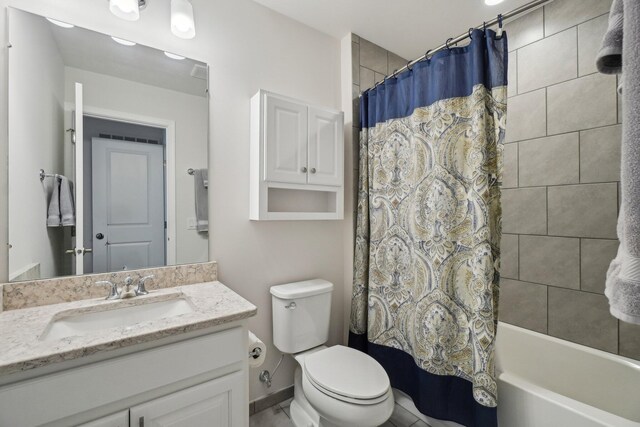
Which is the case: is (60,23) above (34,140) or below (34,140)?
above

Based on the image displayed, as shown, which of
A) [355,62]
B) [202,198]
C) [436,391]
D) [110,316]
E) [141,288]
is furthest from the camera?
[355,62]

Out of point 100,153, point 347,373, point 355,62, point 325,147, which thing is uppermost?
point 355,62

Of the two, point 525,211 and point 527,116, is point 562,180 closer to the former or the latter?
point 525,211

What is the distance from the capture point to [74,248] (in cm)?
123

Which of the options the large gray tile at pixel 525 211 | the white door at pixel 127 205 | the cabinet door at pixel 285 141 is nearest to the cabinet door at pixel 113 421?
the white door at pixel 127 205

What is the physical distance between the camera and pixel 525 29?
72.6 inches

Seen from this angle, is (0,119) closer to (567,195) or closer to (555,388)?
(567,195)

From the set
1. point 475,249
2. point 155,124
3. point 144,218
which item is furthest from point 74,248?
point 475,249

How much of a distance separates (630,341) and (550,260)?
0.50 meters

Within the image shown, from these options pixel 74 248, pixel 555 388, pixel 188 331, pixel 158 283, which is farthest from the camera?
pixel 555 388

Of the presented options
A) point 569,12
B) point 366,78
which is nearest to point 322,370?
point 366,78

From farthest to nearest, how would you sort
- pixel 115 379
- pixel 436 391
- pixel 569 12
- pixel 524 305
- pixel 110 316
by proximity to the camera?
pixel 524 305 → pixel 569 12 → pixel 436 391 → pixel 110 316 → pixel 115 379

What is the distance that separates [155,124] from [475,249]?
1.65 metres

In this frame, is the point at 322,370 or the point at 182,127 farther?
the point at 182,127
